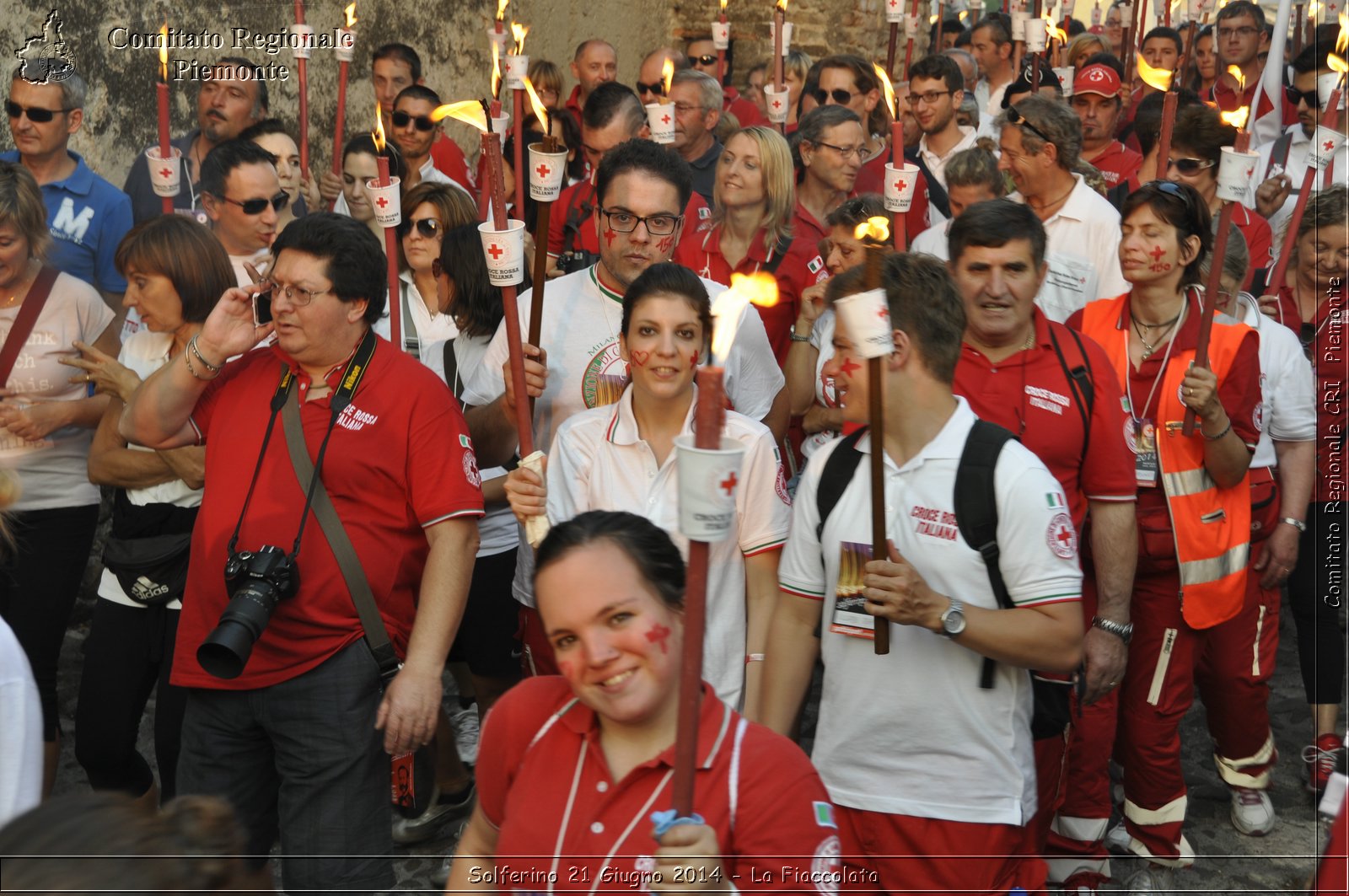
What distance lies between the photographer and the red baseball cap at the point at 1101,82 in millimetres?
7652

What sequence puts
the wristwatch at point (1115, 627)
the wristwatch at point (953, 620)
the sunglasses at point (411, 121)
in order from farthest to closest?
1. the sunglasses at point (411, 121)
2. the wristwatch at point (1115, 627)
3. the wristwatch at point (953, 620)

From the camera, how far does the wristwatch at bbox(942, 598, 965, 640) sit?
9.53ft

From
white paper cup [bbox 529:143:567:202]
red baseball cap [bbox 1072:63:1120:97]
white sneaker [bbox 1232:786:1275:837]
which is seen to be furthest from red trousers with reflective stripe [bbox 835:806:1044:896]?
red baseball cap [bbox 1072:63:1120:97]

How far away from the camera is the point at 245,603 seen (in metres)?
3.36

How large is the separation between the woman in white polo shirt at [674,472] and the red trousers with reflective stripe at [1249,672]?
1882 mm

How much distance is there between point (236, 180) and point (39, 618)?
1.68 m

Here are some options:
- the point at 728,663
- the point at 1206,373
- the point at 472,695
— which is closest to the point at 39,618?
the point at 472,695

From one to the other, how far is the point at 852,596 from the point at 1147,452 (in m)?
1.72

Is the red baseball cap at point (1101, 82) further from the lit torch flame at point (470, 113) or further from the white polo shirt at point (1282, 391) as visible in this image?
the lit torch flame at point (470, 113)

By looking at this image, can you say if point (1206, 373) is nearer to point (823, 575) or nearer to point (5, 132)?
point (823, 575)

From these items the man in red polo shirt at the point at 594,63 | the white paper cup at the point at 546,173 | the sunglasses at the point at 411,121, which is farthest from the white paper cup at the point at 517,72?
the man in red polo shirt at the point at 594,63

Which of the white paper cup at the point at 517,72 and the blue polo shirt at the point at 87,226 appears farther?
the blue polo shirt at the point at 87,226

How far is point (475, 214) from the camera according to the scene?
5.35m

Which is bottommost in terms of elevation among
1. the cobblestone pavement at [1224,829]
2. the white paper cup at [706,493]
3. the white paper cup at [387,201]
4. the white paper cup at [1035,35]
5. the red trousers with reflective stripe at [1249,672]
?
the cobblestone pavement at [1224,829]
